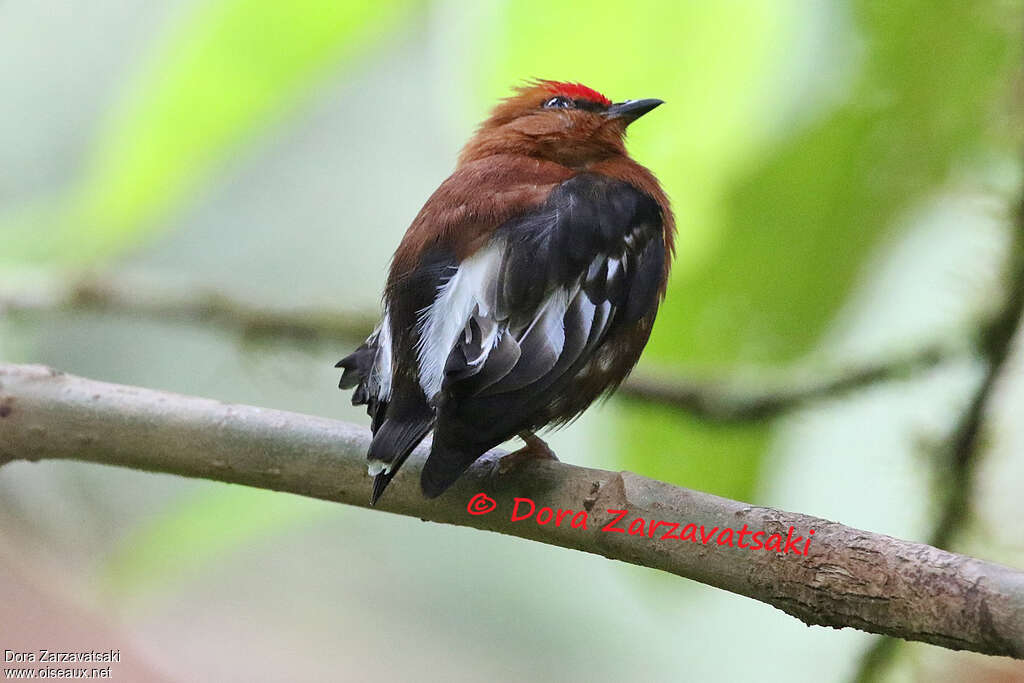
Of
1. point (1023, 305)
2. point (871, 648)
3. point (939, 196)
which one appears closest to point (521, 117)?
point (939, 196)

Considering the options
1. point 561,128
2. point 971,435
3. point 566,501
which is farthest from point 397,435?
point 561,128

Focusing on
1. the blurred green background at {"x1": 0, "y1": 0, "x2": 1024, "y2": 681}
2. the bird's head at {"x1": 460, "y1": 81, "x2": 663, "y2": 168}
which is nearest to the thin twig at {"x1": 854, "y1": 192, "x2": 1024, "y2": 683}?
the blurred green background at {"x1": 0, "y1": 0, "x2": 1024, "y2": 681}

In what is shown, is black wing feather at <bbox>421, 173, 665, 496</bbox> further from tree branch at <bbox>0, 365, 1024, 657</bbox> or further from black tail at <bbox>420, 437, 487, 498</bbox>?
tree branch at <bbox>0, 365, 1024, 657</bbox>

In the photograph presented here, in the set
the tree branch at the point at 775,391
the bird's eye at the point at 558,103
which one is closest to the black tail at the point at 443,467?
the tree branch at the point at 775,391

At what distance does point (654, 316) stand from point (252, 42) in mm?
1211

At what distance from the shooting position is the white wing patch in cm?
270

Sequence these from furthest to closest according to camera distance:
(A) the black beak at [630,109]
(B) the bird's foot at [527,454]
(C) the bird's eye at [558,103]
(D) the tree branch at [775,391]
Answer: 1. (C) the bird's eye at [558,103]
2. (A) the black beak at [630,109]
3. (D) the tree branch at [775,391]
4. (B) the bird's foot at [527,454]

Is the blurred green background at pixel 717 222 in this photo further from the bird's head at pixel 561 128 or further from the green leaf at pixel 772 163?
the bird's head at pixel 561 128

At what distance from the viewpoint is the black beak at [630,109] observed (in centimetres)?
338

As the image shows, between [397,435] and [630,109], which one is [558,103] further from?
[397,435]

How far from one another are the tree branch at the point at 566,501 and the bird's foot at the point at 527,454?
33mm

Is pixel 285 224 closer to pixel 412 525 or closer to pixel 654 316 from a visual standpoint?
pixel 412 525

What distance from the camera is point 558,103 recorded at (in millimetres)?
3816

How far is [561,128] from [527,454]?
1302mm
